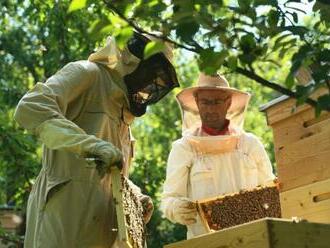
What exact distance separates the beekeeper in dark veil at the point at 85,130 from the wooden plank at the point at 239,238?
19.1 inches

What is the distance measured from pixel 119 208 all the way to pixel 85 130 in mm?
595

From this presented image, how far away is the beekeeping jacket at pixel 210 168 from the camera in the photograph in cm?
494

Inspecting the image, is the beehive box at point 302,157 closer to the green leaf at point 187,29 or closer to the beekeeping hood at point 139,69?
the beekeeping hood at point 139,69

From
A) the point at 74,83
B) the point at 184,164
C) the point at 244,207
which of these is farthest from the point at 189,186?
the point at 74,83

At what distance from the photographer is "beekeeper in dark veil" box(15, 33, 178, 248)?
10.9 feet

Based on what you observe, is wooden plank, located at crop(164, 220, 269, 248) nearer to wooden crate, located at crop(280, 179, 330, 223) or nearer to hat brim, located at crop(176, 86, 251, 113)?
wooden crate, located at crop(280, 179, 330, 223)

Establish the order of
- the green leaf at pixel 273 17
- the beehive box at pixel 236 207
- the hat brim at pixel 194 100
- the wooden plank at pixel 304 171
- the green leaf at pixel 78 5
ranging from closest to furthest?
1. the green leaf at pixel 78 5
2. the green leaf at pixel 273 17
3. the wooden plank at pixel 304 171
4. the beehive box at pixel 236 207
5. the hat brim at pixel 194 100

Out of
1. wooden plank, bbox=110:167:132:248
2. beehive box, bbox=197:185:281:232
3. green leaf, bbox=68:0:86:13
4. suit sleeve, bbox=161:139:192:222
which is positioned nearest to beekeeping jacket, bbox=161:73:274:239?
suit sleeve, bbox=161:139:192:222

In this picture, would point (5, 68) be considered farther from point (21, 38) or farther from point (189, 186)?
point (189, 186)

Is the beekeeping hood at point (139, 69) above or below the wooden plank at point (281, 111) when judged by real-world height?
above

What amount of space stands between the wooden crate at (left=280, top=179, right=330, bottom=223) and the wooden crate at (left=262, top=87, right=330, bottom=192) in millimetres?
38

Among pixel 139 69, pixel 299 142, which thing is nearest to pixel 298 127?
pixel 299 142

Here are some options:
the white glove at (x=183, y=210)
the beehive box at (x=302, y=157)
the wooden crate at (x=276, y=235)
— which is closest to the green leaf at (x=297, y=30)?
the wooden crate at (x=276, y=235)

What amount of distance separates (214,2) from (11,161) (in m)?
7.03
